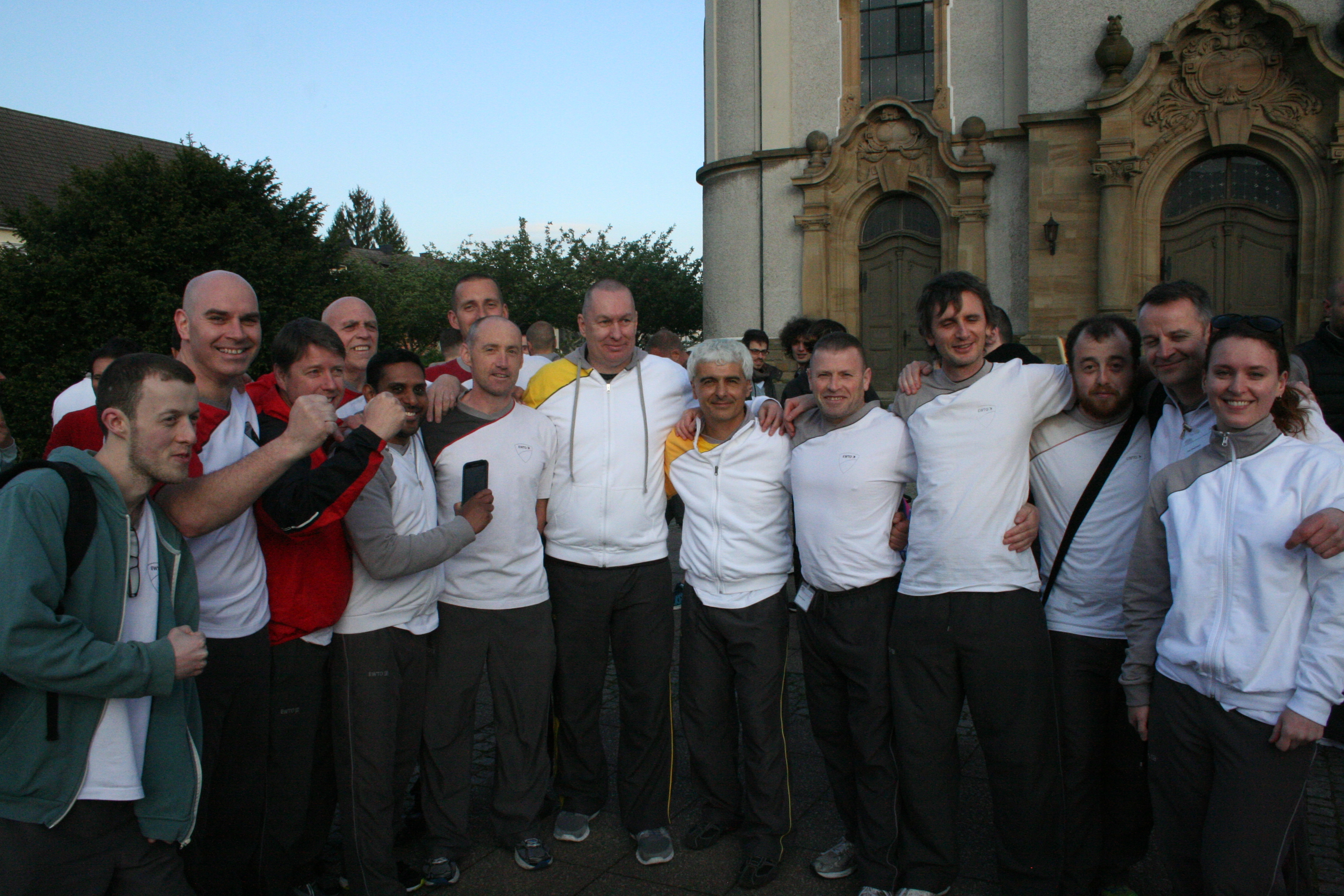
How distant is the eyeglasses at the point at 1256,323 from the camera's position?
276 centimetres

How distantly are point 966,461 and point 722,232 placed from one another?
12829mm

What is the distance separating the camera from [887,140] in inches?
580

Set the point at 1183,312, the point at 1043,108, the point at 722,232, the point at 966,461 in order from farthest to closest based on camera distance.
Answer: the point at 722,232 → the point at 1043,108 → the point at 966,461 → the point at 1183,312

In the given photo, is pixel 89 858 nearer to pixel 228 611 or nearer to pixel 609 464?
pixel 228 611

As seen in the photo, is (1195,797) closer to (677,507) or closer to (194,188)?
(677,507)

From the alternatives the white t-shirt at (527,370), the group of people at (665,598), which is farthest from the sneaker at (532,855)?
the white t-shirt at (527,370)

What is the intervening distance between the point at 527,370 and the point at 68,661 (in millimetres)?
2906

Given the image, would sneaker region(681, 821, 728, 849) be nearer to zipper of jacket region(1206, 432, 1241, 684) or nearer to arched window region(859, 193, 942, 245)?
zipper of jacket region(1206, 432, 1241, 684)

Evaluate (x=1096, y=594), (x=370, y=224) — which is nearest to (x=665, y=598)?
(x=1096, y=594)

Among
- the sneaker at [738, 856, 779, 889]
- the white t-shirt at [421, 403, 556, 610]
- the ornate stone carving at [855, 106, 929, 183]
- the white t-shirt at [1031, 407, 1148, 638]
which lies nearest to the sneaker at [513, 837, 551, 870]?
the sneaker at [738, 856, 779, 889]

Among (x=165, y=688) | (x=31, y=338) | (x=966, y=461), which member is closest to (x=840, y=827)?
(x=966, y=461)

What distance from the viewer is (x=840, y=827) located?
4.14 metres

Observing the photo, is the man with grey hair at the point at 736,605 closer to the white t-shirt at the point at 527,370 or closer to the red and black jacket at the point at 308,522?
the white t-shirt at the point at 527,370

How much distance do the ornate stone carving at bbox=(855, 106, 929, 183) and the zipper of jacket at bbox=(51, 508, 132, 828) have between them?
13854mm
